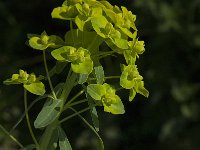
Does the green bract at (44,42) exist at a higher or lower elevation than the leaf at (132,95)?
higher

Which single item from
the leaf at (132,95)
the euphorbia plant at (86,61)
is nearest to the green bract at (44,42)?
the euphorbia plant at (86,61)

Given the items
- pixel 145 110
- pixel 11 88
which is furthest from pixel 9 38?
pixel 145 110

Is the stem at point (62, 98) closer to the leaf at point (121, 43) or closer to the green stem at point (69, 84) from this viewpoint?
the green stem at point (69, 84)

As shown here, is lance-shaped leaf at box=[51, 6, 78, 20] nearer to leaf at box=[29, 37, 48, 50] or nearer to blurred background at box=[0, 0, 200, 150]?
leaf at box=[29, 37, 48, 50]

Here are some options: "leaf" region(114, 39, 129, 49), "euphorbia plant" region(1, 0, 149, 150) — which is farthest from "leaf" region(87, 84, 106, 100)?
"leaf" region(114, 39, 129, 49)

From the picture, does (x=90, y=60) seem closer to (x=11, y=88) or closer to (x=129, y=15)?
(x=129, y=15)
